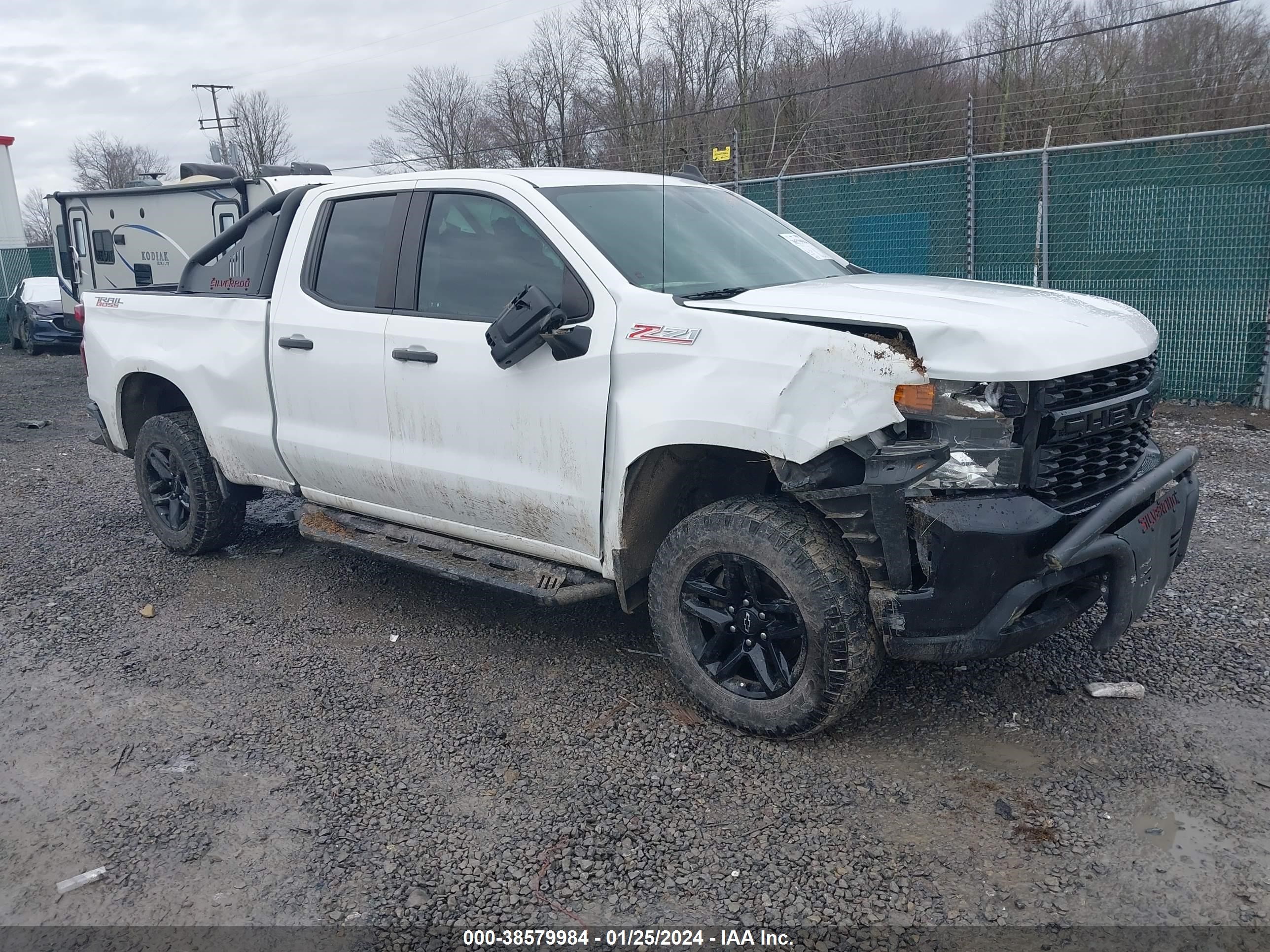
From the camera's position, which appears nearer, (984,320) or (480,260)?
(984,320)

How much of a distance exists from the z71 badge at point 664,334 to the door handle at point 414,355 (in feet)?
3.30

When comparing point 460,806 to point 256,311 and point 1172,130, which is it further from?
point 1172,130

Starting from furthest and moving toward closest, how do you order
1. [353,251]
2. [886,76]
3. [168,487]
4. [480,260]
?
[886,76] < [168,487] < [353,251] < [480,260]

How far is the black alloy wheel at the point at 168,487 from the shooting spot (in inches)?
234

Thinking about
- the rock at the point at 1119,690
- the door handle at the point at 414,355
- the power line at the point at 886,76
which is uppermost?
the power line at the point at 886,76

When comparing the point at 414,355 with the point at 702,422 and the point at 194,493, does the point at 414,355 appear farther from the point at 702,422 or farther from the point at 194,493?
the point at 194,493

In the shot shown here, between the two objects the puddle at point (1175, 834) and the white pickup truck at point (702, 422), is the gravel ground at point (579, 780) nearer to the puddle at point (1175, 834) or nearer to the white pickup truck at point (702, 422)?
the puddle at point (1175, 834)

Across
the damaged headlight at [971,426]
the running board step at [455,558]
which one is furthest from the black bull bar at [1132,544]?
the running board step at [455,558]

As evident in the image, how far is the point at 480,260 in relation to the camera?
169 inches

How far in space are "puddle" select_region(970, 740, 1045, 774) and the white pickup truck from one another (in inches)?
17.9

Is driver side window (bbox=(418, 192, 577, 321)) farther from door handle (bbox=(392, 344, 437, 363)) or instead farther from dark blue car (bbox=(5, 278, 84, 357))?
dark blue car (bbox=(5, 278, 84, 357))

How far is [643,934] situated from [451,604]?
8.94ft

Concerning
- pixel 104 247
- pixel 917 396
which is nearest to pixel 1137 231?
pixel 917 396

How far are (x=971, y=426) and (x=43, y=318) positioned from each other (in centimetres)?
2083
